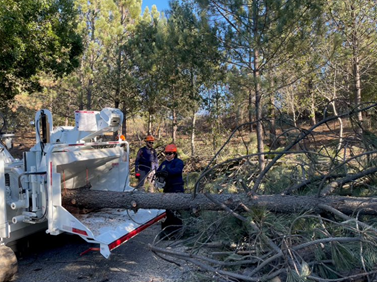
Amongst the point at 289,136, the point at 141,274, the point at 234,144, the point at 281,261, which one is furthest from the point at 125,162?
the point at 234,144

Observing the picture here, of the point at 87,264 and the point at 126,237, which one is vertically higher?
the point at 126,237

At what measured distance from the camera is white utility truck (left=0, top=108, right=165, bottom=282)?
3461 millimetres

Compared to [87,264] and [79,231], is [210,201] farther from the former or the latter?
[87,264]

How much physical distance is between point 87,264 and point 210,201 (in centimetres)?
180

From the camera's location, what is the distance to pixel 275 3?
686 cm

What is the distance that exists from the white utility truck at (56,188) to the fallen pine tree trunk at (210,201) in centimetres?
24

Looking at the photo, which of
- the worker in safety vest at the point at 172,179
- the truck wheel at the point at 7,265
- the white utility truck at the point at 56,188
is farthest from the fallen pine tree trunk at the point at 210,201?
the truck wheel at the point at 7,265

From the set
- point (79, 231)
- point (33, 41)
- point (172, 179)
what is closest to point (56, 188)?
point (79, 231)

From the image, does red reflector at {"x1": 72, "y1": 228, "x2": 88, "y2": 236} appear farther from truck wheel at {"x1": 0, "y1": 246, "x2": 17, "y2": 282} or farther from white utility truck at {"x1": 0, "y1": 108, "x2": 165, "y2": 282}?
truck wheel at {"x1": 0, "y1": 246, "x2": 17, "y2": 282}

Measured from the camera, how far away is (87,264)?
3883 millimetres

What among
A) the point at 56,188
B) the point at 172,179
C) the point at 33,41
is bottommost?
the point at 172,179

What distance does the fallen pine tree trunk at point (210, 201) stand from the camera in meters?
3.20

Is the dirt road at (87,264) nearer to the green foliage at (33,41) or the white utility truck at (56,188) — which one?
the white utility truck at (56,188)

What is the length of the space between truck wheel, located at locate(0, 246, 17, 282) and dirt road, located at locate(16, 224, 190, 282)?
0.66 feet
